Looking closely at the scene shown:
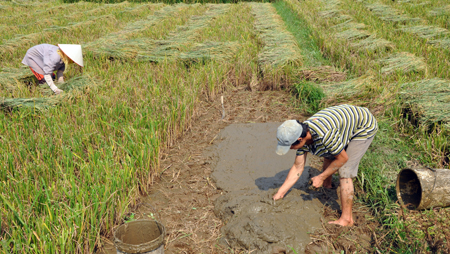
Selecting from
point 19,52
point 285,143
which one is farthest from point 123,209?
point 19,52

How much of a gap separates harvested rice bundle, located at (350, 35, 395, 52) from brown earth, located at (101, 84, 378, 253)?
237cm

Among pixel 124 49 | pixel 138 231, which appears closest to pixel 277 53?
pixel 124 49

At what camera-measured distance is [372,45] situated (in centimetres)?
610

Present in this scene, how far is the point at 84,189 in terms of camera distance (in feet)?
Answer: 7.93

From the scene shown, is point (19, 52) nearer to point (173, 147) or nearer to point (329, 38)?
point (173, 147)

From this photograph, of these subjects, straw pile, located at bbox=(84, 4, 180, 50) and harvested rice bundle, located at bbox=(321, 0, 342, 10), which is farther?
harvested rice bundle, located at bbox=(321, 0, 342, 10)

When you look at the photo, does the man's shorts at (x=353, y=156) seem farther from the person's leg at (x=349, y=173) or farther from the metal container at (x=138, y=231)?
the metal container at (x=138, y=231)

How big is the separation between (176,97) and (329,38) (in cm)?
426

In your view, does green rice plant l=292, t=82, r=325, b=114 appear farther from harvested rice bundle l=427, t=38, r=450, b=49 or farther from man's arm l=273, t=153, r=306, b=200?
harvested rice bundle l=427, t=38, r=450, b=49

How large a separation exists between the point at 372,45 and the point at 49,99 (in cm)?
523

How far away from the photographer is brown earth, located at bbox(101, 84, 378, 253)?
2445mm

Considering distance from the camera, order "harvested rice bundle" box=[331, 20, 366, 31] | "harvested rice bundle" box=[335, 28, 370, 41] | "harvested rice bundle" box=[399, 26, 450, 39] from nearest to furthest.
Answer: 1. "harvested rice bundle" box=[399, 26, 450, 39]
2. "harvested rice bundle" box=[335, 28, 370, 41]
3. "harvested rice bundle" box=[331, 20, 366, 31]

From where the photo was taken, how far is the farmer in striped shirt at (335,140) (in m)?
2.29

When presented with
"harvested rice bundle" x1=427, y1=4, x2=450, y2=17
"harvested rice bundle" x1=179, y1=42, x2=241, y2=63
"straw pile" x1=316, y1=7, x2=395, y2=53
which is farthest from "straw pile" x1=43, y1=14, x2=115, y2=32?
"harvested rice bundle" x1=427, y1=4, x2=450, y2=17
